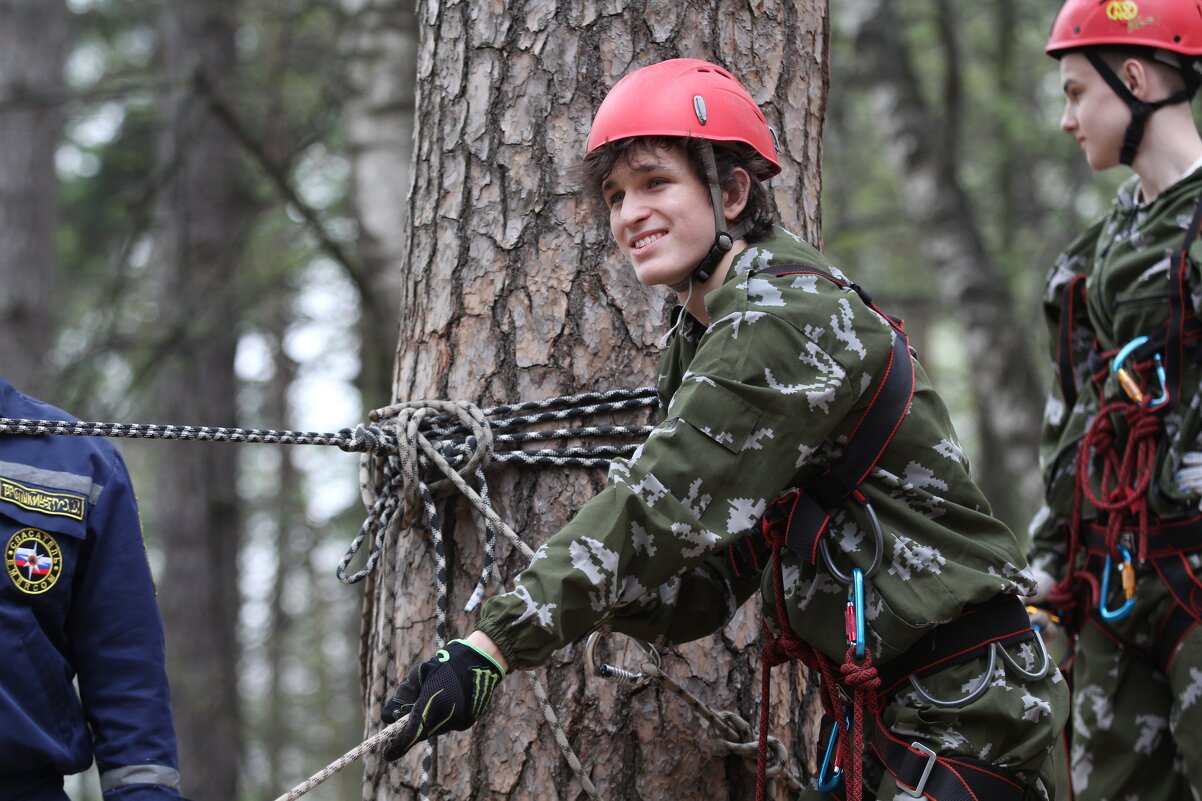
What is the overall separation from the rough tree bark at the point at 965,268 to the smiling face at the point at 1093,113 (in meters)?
4.79

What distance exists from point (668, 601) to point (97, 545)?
1.25m

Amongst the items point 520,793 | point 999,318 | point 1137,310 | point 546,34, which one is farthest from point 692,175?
point 999,318

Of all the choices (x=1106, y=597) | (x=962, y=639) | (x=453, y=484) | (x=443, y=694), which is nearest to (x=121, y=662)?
(x=453, y=484)

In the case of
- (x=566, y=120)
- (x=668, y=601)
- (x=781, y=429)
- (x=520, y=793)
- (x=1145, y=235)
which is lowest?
(x=520, y=793)

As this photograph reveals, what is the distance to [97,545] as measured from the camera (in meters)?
2.79

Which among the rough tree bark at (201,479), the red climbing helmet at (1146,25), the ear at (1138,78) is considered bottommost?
the rough tree bark at (201,479)

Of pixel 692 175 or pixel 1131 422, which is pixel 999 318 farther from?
pixel 692 175

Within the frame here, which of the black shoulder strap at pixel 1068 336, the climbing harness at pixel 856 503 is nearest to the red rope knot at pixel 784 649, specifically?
Result: the climbing harness at pixel 856 503

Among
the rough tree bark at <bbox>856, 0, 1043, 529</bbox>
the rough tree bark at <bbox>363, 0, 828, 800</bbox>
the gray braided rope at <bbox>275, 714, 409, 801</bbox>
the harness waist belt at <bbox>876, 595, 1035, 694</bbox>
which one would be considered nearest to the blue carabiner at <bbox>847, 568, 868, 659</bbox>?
the harness waist belt at <bbox>876, 595, 1035, 694</bbox>

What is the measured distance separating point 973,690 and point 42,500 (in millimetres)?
1948

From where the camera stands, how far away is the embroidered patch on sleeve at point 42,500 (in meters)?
2.72

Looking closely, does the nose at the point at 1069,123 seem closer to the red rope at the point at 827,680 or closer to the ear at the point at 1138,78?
the ear at the point at 1138,78

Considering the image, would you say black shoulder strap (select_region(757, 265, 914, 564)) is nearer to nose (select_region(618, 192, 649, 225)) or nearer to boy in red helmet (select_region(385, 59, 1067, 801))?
boy in red helmet (select_region(385, 59, 1067, 801))

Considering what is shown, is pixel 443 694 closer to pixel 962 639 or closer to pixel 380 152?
pixel 962 639
